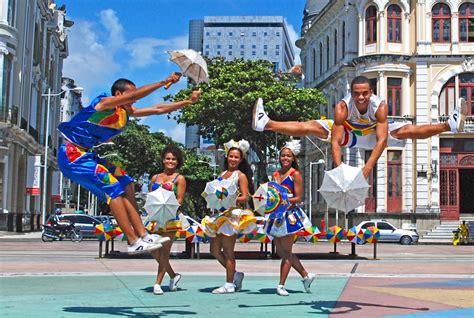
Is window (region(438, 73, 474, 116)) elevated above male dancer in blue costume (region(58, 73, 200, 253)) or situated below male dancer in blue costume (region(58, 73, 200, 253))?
above

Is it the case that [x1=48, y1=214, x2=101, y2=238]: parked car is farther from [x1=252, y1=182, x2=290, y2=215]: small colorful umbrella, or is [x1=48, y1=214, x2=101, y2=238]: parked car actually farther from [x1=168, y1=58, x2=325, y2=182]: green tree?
[x1=252, y1=182, x2=290, y2=215]: small colorful umbrella

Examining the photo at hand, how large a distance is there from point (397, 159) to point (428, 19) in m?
8.89

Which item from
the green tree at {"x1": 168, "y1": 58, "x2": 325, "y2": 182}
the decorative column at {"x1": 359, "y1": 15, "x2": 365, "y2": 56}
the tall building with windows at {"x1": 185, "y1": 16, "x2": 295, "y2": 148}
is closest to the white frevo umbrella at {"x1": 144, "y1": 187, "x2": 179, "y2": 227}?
the green tree at {"x1": 168, "y1": 58, "x2": 325, "y2": 182}

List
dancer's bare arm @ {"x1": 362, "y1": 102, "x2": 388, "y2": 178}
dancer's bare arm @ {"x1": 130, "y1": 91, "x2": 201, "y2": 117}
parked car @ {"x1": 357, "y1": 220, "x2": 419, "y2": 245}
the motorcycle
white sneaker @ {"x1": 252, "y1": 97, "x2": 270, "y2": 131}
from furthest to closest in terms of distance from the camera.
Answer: parked car @ {"x1": 357, "y1": 220, "x2": 419, "y2": 245}
the motorcycle
white sneaker @ {"x1": 252, "y1": 97, "x2": 270, "y2": 131}
dancer's bare arm @ {"x1": 130, "y1": 91, "x2": 201, "y2": 117}
dancer's bare arm @ {"x1": 362, "y1": 102, "x2": 388, "y2": 178}

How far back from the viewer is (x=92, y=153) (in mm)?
7371

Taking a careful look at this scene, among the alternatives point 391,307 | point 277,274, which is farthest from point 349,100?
point 277,274

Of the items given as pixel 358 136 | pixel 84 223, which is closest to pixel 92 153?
pixel 358 136

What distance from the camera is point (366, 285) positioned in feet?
33.4

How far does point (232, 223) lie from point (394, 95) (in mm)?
33434

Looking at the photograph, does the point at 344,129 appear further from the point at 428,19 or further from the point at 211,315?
the point at 428,19

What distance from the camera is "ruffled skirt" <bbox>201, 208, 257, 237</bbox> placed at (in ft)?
29.1

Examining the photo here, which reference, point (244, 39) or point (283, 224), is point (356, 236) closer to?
point (283, 224)

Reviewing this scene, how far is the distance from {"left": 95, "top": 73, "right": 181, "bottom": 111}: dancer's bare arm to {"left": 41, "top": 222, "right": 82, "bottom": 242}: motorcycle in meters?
24.1

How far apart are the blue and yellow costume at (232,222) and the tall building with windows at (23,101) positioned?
2766 centimetres
